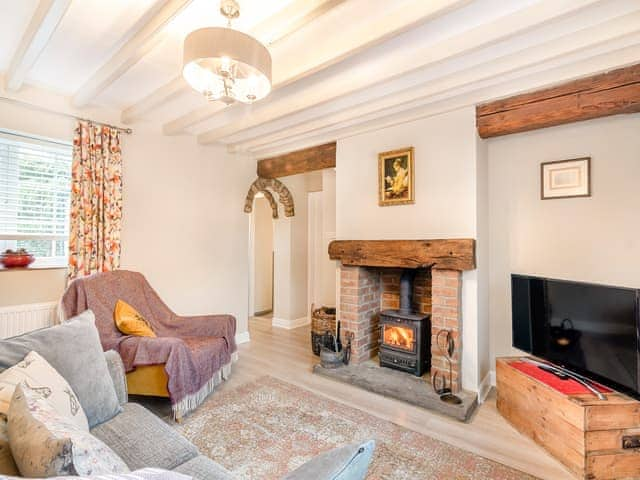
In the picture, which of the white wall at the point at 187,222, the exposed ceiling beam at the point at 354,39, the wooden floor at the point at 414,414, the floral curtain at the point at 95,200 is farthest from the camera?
the white wall at the point at 187,222

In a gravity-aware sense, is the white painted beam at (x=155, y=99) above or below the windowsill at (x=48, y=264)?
above

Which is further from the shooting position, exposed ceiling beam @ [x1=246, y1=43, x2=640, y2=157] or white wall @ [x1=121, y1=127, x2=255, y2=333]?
white wall @ [x1=121, y1=127, x2=255, y2=333]

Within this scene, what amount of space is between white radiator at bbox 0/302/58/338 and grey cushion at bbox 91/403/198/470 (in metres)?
1.93

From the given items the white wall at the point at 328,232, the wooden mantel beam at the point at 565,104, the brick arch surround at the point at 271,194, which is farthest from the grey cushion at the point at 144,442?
the white wall at the point at 328,232

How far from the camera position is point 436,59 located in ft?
6.67

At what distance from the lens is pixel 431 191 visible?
3.01 m

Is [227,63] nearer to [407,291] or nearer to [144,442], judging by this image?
[144,442]

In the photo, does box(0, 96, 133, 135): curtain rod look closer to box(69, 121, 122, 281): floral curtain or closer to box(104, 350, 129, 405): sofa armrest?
box(69, 121, 122, 281): floral curtain

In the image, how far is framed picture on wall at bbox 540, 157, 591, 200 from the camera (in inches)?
102

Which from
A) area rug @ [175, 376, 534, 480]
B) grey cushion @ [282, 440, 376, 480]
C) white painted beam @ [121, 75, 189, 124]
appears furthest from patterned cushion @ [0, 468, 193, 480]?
white painted beam @ [121, 75, 189, 124]

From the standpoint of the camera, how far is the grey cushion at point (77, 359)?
1.37 metres

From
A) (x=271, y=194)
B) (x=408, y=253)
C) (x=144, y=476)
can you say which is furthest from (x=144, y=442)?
(x=271, y=194)

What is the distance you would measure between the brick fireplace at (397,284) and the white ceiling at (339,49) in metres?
1.25

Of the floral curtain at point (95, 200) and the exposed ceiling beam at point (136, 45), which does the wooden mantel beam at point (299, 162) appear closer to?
the floral curtain at point (95, 200)
